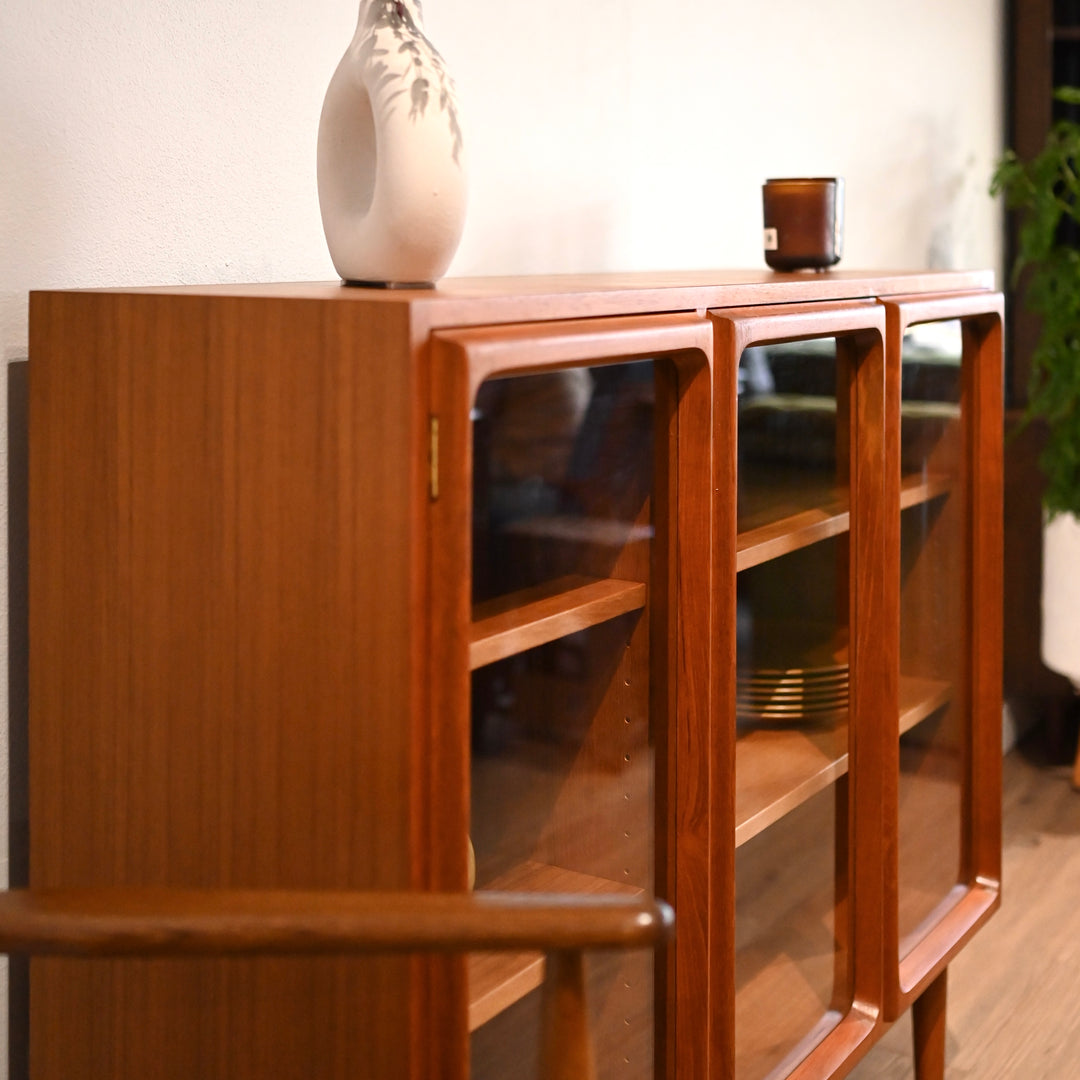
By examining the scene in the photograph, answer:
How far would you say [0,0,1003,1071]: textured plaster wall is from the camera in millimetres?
1263

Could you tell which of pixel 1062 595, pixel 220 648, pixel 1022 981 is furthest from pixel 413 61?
pixel 1062 595

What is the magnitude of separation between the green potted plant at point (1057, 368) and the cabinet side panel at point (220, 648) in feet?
8.82

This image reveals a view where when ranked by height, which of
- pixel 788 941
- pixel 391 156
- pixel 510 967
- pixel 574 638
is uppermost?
pixel 391 156

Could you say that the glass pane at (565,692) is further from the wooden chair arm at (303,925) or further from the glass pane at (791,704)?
the wooden chair arm at (303,925)

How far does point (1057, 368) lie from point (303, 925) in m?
2.99

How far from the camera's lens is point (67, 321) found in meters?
1.11

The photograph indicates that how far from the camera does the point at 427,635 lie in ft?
3.17

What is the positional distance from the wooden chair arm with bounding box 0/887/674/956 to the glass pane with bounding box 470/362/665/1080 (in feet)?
0.95

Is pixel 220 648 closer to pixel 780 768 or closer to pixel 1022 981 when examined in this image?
pixel 780 768

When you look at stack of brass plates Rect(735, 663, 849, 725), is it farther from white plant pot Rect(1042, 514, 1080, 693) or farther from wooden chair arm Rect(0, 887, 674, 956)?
white plant pot Rect(1042, 514, 1080, 693)

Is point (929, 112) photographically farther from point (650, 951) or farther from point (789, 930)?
point (650, 951)

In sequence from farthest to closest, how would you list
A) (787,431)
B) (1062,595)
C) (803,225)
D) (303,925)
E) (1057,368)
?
(1062,595)
(1057,368)
(803,225)
(787,431)
(303,925)

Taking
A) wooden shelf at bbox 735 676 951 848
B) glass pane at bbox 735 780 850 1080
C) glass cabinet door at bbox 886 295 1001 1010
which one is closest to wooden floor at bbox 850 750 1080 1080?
glass cabinet door at bbox 886 295 1001 1010

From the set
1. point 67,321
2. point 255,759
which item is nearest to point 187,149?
point 67,321
